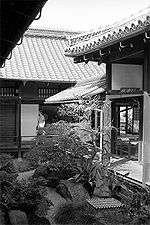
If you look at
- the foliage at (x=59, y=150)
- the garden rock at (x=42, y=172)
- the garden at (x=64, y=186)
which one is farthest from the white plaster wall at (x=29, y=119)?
the garden rock at (x=42, y=172)

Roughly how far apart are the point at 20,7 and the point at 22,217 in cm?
330

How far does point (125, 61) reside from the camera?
29.8 feet

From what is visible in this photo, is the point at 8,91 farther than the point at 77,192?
Yes

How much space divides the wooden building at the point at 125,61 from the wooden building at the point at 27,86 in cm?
409

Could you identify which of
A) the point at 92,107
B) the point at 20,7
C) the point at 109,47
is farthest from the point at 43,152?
the point at 20,7

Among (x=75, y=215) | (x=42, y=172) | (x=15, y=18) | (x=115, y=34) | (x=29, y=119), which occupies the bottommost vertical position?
(x=75, y=215)

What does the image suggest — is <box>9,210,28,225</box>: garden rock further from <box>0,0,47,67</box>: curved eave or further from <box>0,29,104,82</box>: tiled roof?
<box>0,29,104,82</box>: tiled roof

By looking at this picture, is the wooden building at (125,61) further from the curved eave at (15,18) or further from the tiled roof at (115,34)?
the curved eave at (15,18)

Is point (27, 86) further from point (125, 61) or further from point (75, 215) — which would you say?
point (75, 215)

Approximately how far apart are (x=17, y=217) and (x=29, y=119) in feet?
31.2

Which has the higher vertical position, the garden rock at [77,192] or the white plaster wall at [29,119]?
the white plaster wall at [29,119]

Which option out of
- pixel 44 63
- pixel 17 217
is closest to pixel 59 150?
pixel 17 217

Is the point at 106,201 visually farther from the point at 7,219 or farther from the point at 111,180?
the point at 7,219

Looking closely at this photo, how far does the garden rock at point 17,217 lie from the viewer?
5.32 m
